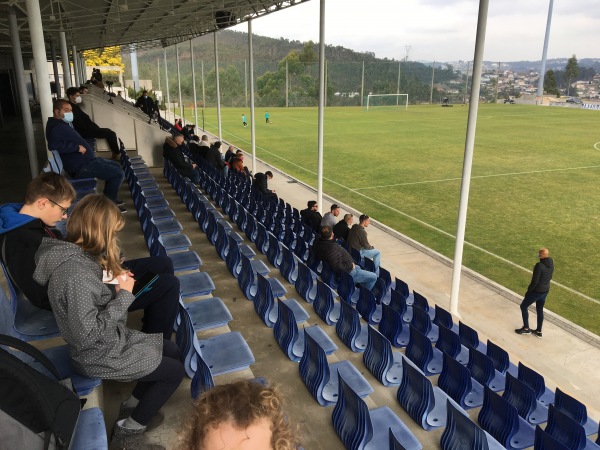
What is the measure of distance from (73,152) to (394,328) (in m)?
5.28

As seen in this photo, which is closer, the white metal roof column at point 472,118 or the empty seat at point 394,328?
the empty seat at point 394,328

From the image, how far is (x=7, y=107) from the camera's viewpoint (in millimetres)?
34312

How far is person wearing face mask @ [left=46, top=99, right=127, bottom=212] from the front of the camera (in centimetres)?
673

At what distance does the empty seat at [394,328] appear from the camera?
6.45 meters

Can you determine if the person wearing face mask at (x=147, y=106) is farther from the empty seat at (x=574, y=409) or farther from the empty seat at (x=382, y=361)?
the empty seat at (x=574, y=409)

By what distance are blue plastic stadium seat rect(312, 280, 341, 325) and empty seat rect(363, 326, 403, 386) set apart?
43.7 inches

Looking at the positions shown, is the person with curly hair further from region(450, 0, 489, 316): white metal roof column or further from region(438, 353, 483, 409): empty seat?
region(450, 0, 489, 316): white metal roof column

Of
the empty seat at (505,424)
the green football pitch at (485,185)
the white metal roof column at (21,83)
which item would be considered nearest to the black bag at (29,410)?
the empty seat at (505,424)

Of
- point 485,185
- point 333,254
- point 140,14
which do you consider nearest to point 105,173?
point 333,254

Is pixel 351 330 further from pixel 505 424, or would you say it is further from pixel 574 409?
pixel 574 409

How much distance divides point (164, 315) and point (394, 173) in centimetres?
2074

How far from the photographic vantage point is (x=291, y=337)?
5051 mm

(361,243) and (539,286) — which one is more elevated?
(361,243)

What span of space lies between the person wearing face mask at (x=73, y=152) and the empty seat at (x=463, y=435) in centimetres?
593
